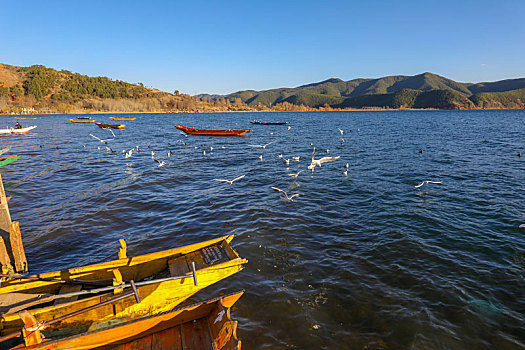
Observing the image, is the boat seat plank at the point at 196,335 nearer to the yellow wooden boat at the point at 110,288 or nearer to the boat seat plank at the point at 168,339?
the boat seat plank at the point at 168,339

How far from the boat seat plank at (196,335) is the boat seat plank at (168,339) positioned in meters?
0.11

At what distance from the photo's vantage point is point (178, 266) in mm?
8672

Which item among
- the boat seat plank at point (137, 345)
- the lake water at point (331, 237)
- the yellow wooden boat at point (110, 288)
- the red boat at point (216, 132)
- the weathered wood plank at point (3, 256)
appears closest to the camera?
the boat seat plank at point (137, 345)

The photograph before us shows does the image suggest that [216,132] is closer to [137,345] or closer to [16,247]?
[16,247]

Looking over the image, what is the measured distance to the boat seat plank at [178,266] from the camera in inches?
327

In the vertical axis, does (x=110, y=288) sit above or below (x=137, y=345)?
above

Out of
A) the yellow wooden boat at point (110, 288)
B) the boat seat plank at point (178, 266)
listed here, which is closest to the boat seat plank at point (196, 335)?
the yellow wooden boat at point (110, 288)

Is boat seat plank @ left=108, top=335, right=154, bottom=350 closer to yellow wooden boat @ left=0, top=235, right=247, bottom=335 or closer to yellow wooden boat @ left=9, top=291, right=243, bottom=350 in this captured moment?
yellow wooden boat @ left=9, top=291, right=243, bottom=350

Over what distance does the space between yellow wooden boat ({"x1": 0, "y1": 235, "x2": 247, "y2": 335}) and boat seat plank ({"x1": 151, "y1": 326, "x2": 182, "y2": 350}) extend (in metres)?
1.22

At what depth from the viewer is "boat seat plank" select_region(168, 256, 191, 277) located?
831cm

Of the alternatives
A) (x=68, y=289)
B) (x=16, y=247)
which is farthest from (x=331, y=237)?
(x=16, y=247)

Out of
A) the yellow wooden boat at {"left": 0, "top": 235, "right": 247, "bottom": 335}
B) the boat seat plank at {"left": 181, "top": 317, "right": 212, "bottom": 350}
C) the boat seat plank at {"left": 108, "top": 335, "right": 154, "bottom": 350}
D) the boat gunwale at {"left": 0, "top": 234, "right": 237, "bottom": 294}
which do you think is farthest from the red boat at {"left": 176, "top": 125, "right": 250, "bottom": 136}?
the boat seat plank at {"left": 108, "top": 335, "right": 154, "bottom": 350}

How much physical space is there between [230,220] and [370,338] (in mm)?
9253

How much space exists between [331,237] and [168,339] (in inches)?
346
